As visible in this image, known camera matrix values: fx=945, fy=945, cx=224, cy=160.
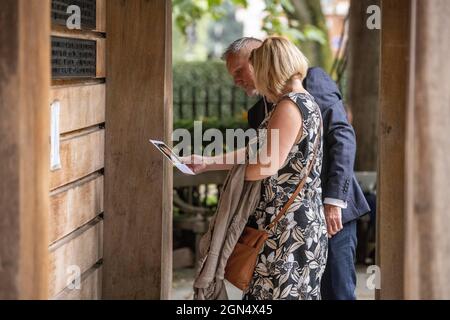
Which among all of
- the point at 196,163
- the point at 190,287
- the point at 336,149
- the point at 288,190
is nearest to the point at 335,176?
the point at 336,149

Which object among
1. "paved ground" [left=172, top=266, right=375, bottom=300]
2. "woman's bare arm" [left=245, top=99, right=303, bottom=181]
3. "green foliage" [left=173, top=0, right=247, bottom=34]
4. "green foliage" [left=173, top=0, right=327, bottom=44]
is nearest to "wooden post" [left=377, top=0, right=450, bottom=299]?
"woman's bare arm" [left=245, top=99, right=303, bottom=181]

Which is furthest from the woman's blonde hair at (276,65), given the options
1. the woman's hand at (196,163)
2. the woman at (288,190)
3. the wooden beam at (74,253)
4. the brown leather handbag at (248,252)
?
the wooden beam at (74,253)

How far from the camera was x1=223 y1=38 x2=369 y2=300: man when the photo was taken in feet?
17.1

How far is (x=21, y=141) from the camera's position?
128 inches

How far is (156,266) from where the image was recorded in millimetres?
5277

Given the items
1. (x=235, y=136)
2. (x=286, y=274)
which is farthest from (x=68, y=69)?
(x=235, y=136)

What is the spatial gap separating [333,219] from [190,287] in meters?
3.91

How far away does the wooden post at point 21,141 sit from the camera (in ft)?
10.6

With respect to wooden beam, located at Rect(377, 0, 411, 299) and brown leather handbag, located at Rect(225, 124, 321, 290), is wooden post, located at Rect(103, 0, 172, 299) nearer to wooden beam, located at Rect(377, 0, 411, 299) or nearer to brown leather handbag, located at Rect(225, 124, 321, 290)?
brown leather handbag, located at Rect(225, 124, 321, 290)

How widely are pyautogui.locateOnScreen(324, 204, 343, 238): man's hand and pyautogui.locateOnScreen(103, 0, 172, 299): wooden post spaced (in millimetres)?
917

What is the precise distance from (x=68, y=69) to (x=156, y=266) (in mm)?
1330

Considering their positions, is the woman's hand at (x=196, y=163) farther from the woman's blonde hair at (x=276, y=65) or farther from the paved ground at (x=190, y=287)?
the paved ground at (x=190, y=287)

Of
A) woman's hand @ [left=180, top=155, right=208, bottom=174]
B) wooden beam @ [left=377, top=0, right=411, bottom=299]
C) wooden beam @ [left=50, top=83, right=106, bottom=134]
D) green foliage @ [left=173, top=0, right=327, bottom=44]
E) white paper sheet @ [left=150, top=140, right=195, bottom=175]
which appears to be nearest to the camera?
wooden beam @ [left=377, top=0, right=411, bottom=299]

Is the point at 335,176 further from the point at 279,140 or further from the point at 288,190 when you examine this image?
the point at 279,140
